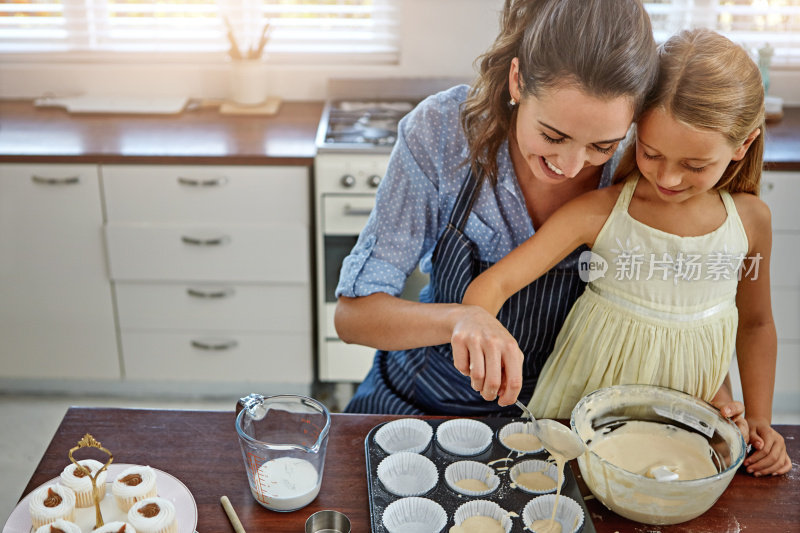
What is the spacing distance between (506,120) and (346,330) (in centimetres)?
45

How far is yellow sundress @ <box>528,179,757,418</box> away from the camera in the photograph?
129cm

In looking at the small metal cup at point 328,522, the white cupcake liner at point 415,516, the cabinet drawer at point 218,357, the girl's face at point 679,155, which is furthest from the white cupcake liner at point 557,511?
the cabinet drawer at point 218,357

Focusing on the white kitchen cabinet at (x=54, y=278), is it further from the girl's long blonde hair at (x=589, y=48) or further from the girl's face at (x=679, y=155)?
the girl's face at (x=679, y=155)

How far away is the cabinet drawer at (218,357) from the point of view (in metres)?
2.66

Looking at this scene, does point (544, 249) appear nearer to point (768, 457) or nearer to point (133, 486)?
point (768, 457)

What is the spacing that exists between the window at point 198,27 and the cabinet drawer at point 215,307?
92 centimetres

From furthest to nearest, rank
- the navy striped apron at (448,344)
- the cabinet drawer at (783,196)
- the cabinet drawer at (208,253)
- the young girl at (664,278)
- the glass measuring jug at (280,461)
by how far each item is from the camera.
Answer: the cabinet drawer at (208,253), the cabinet drawer at (783,196), the navy striped apron at (448,344), the young girl at (664,278), the glass measuring jug at (280,461)

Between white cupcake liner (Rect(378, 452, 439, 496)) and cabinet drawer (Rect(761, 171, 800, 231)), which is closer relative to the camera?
white cupcake liner (Rect(378, 452, 439, 496))

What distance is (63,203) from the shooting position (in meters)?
2.44

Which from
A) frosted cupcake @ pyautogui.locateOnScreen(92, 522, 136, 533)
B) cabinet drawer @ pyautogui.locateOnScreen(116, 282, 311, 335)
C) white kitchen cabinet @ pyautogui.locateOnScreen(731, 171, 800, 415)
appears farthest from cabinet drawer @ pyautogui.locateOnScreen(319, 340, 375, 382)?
frosted cupcake @ pyautogui.locateOnScreen(92, 522, 136, 533)

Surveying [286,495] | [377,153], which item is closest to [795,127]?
[377,153]

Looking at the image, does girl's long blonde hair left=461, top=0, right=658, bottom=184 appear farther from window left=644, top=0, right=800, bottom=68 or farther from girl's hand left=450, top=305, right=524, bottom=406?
window left=644, top=0, right=800, bottom=68

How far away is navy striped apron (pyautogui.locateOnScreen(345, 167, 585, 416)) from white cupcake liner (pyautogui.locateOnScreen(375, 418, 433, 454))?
25 cm

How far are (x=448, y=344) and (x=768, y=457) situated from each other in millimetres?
550
